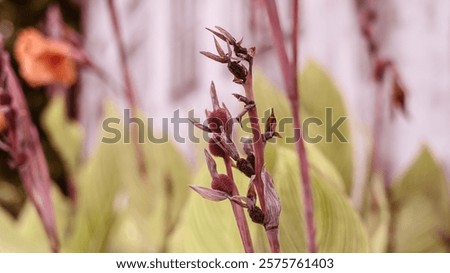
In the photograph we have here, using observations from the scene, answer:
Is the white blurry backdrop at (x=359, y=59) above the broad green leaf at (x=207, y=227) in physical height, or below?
above

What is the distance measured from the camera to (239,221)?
0.29 metres

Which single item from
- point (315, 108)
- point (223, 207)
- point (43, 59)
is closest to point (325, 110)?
point (315, 108)

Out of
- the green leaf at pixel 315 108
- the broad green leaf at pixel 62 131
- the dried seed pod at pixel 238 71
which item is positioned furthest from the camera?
the broad green leaf at pixel 62 131

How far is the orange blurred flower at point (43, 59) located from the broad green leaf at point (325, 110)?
0.19 metres

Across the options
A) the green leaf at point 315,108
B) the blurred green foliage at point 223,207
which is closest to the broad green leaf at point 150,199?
the blurred green foliage at point 223,207

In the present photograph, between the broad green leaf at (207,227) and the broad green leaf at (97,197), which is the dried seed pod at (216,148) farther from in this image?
the broad green leaf at (97,197)

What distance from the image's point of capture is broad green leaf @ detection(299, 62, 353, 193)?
1.28 ft

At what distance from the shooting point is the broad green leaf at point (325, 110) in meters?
0.39

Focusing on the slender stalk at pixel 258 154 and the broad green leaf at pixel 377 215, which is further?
the broad green leaf at pixel 377 215

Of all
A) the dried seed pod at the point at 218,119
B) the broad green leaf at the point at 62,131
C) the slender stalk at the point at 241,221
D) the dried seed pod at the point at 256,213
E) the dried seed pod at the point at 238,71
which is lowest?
the broad green leaf at the point at 62,131

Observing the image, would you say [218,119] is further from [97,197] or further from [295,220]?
[97,197]

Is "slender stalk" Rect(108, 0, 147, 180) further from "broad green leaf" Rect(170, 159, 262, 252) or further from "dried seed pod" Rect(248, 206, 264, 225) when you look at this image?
"dried seed pod" Rect(248, 206, 264, 225)
